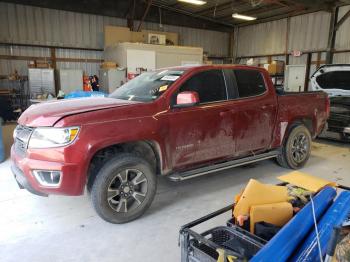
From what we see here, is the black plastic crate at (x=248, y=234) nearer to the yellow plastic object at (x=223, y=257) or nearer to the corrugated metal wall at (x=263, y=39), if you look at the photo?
the yellow plastic object at (x=223, y=257)

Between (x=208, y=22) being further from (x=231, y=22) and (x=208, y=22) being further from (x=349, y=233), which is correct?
(x=349, y=233)

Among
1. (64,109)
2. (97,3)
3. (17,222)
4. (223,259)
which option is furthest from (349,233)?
(97,3)

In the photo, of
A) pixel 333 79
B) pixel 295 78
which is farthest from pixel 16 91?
pixel 295 78

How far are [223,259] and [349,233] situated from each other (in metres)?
1.03

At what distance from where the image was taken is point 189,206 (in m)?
3.28

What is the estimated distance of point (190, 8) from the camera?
41.4ft

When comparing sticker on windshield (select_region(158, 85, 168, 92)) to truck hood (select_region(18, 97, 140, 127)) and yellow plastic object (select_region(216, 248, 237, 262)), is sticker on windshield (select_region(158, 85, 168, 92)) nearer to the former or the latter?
truck hood (select_region(18, 97, 140, 127))

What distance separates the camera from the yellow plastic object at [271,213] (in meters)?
1.87

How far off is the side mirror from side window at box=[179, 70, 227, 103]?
0.64 ft

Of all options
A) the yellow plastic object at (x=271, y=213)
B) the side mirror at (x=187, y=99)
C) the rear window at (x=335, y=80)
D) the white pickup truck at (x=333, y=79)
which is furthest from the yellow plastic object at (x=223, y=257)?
the rear window at (x=335, y=80)

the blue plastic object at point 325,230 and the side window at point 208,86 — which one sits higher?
the side window at point 208,86

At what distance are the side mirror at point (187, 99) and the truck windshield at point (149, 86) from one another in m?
0.22

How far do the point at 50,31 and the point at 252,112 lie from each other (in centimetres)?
964

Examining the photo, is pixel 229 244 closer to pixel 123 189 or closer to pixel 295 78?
pixel 123 189
